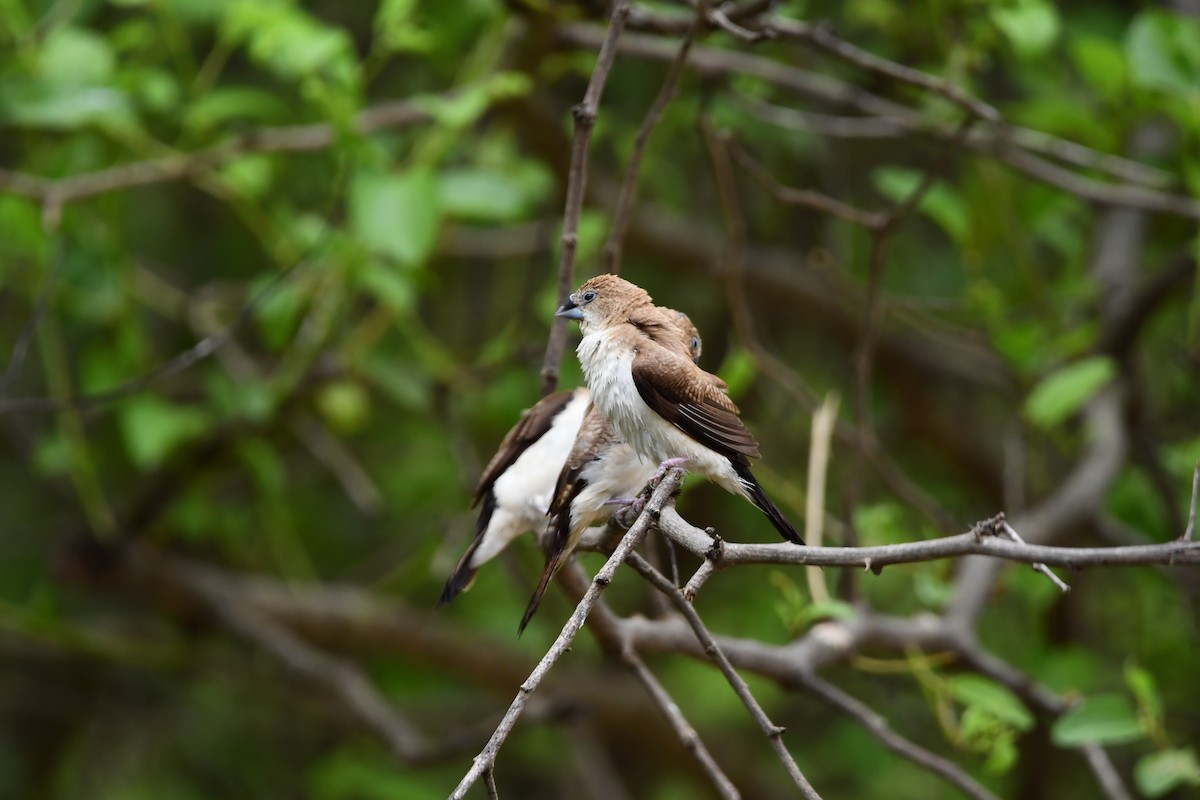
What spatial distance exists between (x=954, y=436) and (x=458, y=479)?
1953 millimetres

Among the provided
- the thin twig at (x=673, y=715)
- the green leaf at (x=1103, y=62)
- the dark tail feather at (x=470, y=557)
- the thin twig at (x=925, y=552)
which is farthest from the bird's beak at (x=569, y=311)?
the green leaf at (x=1103, y=62)

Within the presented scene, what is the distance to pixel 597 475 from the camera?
77.6 inches

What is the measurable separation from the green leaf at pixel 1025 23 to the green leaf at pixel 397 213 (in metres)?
1.54

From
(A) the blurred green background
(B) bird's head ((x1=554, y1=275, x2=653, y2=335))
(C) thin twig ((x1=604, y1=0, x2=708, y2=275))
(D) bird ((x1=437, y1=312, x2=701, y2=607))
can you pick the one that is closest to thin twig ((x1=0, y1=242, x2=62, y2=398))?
(A) the blurred green background

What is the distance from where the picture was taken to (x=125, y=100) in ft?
10.8

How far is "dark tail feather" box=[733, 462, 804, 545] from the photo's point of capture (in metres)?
1.68

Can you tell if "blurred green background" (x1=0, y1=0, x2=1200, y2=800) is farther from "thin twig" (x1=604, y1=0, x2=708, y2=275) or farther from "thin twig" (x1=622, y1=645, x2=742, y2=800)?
"thin twig" (x1=622, y1=645, x2=742, y2=800)

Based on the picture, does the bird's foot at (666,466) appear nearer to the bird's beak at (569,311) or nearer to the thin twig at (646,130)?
the bird's beak at (569,311)

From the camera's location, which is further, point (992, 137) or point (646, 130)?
point (992, 137)

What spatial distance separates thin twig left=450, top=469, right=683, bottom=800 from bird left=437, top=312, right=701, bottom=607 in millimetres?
929

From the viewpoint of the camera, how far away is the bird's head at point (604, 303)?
1.89 m

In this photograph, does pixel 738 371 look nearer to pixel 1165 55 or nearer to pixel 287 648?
pixel 1165 55

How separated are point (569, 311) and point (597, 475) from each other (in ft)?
0.86

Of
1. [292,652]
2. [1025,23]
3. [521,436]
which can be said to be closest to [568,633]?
[521,436]
